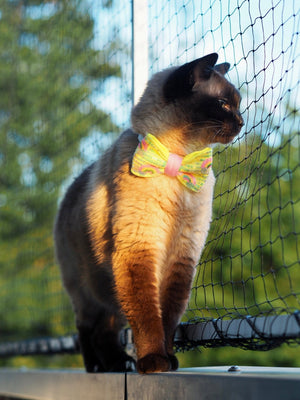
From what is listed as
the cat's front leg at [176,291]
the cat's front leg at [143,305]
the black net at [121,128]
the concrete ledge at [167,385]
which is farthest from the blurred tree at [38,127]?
the cat's front leg at [143,305]

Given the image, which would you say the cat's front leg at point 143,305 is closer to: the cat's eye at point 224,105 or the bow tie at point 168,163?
the bow tie at point 168,163

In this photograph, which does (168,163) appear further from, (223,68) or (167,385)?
(167,385)

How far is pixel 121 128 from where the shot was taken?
12.2 feet

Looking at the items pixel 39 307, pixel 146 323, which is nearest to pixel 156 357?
pixel 146 323

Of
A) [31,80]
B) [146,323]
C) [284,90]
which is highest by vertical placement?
[31,80]

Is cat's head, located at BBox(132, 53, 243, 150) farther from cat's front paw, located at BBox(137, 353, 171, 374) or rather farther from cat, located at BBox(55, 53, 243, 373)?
cat's front paw, located at BBox(137, 353, 171, 374)

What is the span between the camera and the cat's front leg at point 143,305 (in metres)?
2.03

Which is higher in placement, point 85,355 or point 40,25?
point 40,25

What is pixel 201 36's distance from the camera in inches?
104

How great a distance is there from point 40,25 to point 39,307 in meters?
3.20

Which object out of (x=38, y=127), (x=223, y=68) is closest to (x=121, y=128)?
Answer: (x=223, y=68)

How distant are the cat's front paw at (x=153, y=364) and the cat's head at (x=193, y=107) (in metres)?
0.84

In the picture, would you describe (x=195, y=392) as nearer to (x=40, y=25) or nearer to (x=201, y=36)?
(x=201, y=36)

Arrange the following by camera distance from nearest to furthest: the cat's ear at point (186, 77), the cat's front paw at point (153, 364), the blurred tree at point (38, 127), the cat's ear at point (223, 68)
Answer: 1. the cat's front paw at point (153, 364)
2. the cat's ear at point (186, 77)
3. the cat's ear at point (223, 68)
4. the blurred tree at point (38, 127)
